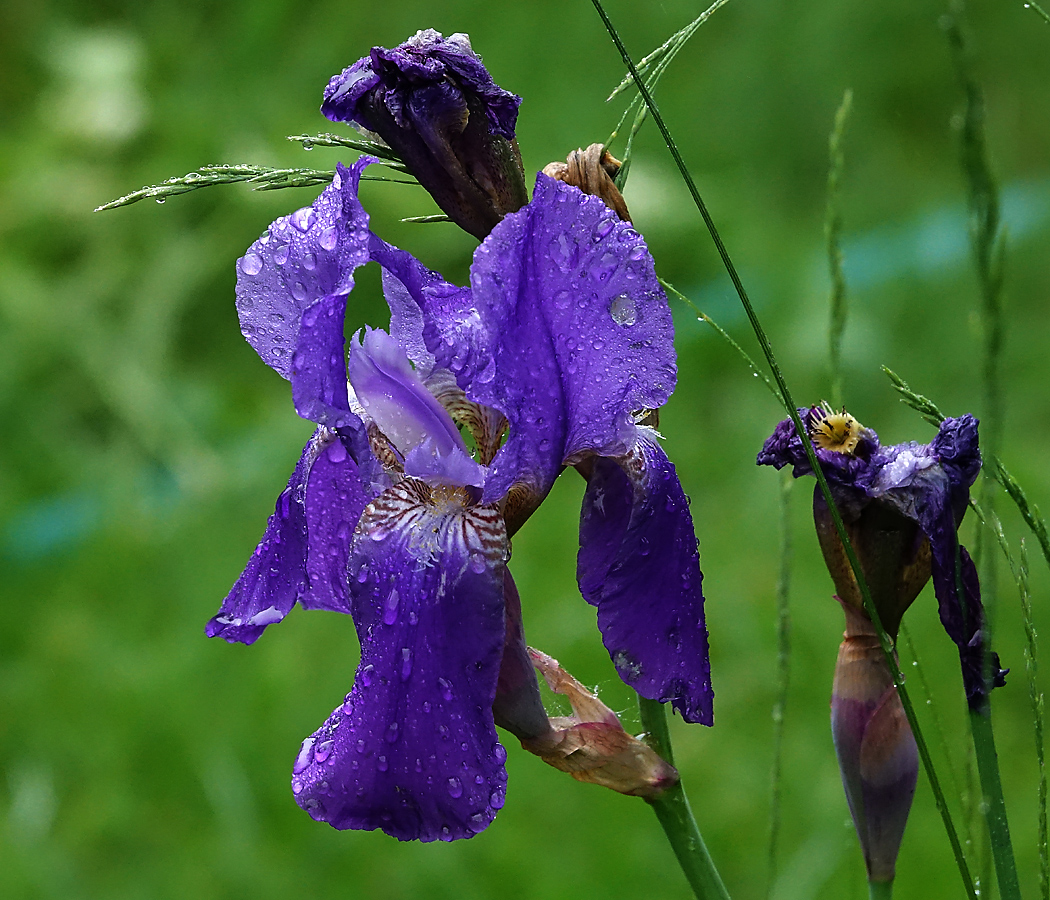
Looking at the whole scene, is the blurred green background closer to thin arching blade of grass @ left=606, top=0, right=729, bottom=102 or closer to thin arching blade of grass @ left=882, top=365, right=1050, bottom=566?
thin arching blade of grass @ left=882, top=365, right=1050, bottom=566

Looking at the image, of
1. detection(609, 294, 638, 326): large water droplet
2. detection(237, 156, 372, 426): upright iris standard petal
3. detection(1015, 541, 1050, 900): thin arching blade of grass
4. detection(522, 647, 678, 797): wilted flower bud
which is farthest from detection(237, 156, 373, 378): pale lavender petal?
detection(1015, 541, 1050, 900): thin arching blade of grass

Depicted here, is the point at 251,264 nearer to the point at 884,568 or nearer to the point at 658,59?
the point at 658,59

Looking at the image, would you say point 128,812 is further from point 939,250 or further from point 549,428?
point 939,250

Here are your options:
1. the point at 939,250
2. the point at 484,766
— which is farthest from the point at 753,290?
the point at 484,766

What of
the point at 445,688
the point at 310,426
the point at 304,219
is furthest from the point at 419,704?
the point at 310,426

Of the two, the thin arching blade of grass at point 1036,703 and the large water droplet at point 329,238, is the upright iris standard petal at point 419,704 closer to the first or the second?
the large water droplet at point 329,238
